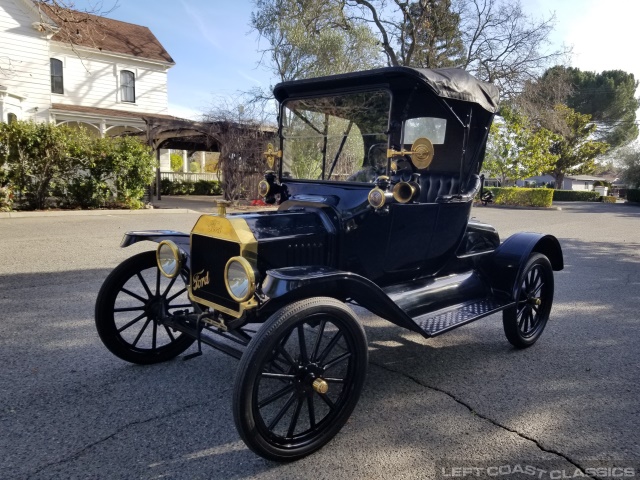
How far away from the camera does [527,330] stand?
13.4 feet

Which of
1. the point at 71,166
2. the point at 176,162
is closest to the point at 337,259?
the point at 71,166

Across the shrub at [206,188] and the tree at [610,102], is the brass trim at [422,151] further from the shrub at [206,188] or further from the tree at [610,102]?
the tree at [610,102]

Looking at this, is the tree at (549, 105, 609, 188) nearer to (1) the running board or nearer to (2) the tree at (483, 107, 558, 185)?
(2) the tree at (483, 107, 558, 185)

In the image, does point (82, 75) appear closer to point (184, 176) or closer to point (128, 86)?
point (128, 86)

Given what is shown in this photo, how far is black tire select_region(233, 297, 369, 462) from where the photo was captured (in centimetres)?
212

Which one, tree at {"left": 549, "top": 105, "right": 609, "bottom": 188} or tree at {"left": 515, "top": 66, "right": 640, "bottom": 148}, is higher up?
tree at {"left": 515, "top": 66, "right": 640, "bottom": 148}

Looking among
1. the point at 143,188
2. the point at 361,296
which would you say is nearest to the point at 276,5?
the point at 143,188

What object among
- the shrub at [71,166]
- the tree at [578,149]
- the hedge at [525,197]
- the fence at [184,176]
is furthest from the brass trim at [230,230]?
the tree at [578,149]

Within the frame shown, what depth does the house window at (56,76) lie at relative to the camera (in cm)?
1952

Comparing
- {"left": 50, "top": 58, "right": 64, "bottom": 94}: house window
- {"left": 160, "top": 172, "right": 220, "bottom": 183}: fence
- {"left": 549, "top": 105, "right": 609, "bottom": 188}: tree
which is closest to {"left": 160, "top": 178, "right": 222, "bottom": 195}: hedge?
{"left": 160, "top": 172, "right": 220, "bottom": 183}: fence

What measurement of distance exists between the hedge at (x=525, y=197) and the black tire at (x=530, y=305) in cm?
1999

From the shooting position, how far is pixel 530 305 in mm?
3982

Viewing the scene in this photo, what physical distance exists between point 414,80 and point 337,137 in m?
0.84

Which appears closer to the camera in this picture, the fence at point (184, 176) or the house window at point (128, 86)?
the house window at point (128, 86)
